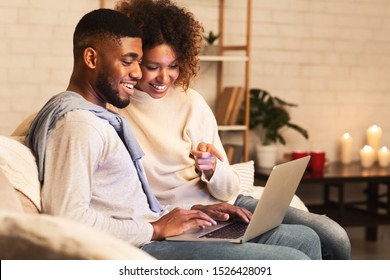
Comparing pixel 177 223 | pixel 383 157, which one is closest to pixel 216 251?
pixel 177 223

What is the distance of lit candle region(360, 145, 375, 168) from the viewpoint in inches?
188

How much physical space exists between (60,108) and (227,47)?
9.57 feet

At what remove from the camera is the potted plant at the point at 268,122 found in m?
4.64

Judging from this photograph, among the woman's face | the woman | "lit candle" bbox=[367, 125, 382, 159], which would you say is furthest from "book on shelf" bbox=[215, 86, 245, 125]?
the woman's face

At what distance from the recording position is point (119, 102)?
205 centimetres

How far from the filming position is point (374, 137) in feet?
16.5

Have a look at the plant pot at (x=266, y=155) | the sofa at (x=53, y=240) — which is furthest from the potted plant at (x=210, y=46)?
the sofa at (x=53, y=240)

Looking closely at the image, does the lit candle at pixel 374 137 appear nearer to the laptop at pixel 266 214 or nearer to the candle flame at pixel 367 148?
the candle flame at pixel 367 148

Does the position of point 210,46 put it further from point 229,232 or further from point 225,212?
point 229,232

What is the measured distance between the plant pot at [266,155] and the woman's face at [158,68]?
2275mm

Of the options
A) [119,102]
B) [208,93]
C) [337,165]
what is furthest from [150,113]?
[337,165]

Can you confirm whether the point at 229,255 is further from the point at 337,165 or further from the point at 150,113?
the point at 337,165

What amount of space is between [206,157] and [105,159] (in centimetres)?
56

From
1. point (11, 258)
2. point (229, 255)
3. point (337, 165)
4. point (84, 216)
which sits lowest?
point (337, 165)
